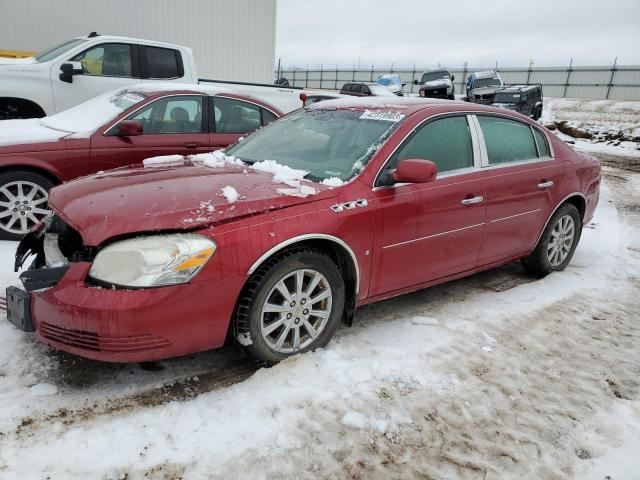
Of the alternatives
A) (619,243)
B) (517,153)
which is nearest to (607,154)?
(619,243)

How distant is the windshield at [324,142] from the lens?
3.41 meters

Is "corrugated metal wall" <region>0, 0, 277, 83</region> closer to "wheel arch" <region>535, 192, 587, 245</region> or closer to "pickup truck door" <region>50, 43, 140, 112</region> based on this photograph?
"pickup truck door" <region>50, 43, 140, 112</region>

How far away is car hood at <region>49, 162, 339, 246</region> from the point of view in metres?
2.59

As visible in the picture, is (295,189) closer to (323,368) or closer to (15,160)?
(323,368)

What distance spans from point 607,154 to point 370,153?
51.6 feet

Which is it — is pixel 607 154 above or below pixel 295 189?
below

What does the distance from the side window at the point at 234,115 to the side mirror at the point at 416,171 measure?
3.22 m

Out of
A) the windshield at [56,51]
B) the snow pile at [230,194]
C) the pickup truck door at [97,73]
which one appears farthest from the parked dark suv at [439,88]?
the snow pile at [230,194]

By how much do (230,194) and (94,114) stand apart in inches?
135

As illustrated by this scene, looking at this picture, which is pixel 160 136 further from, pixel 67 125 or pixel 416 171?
pixel 416 171

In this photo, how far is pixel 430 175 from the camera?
3.17 meters

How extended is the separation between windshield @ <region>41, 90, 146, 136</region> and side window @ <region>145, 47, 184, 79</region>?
2.68m

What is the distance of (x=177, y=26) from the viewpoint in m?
14.4

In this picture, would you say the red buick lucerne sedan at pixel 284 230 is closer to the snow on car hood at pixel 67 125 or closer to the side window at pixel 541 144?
the side window at pixel 541 144
